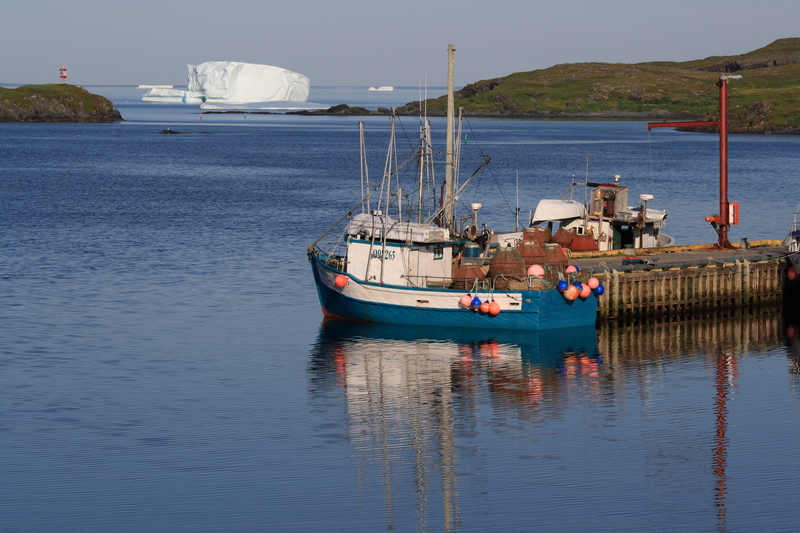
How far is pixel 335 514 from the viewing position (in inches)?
815

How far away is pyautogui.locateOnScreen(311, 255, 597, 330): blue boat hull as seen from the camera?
121ft

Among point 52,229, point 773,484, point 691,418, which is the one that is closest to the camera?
point 773,484

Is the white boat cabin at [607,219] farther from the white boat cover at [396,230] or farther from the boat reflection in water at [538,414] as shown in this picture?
the white boat cover at [396,230]

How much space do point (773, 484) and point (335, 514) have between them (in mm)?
9822

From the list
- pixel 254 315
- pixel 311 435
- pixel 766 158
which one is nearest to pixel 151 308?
pixel 254 315

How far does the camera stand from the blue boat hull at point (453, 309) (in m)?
36.8

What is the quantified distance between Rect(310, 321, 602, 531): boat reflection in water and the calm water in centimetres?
9

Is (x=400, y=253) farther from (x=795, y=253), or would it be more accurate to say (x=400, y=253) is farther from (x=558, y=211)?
(x=795, y=253)

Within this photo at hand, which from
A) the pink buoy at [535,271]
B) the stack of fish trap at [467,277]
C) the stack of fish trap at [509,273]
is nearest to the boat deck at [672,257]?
the pink buoy at [535,271]

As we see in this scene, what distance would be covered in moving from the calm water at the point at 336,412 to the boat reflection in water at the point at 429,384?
0.09 meters

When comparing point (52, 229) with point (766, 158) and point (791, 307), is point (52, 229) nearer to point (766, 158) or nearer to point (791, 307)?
point (791, 307)

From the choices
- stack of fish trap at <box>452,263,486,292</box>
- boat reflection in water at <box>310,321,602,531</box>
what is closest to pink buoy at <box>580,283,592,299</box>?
boat reflection in water at <box>310,321,602,531</box>

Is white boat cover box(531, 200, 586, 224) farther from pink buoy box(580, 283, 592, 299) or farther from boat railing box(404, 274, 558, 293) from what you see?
pink buoy box(580, 283, 592, 299)

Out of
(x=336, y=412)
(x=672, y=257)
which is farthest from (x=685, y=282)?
(x=336, y=412)
